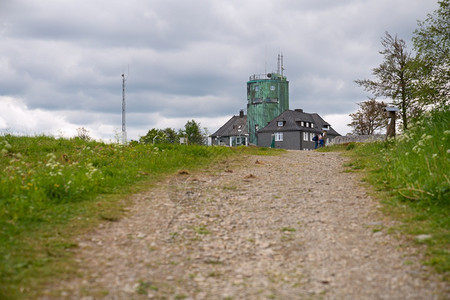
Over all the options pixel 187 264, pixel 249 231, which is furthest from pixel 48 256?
pixel 249 231

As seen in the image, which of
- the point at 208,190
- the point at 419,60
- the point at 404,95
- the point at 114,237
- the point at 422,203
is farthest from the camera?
the point at 404,95

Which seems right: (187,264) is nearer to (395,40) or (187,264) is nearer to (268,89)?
(395,40)

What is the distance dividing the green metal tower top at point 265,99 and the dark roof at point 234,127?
11907 mm

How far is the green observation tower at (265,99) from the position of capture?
239ft

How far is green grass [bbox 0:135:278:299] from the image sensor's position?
4.85 m

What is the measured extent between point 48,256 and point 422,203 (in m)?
5.87

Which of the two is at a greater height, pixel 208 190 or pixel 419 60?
pixel 419 60

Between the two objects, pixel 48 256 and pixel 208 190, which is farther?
pixel 208 190

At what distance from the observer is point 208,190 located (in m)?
9.52

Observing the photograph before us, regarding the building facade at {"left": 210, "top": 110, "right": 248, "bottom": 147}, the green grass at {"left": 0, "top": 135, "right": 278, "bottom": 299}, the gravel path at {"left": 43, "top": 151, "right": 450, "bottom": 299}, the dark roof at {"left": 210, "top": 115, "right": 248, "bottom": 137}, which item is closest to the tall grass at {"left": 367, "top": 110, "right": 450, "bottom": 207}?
the gravel path at {"left": 43, "top": 151, "right": 450, "bottom": 299}

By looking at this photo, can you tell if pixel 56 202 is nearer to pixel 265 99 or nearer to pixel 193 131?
pixel 265 99

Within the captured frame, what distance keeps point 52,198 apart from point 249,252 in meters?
3.99

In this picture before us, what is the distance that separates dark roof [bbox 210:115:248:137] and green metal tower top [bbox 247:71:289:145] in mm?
11907

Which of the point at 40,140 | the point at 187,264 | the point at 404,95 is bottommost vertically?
the point at 187,264
